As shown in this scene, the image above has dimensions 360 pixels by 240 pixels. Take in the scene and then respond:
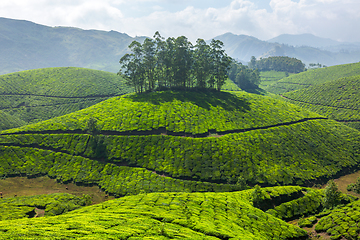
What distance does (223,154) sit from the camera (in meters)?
65.1

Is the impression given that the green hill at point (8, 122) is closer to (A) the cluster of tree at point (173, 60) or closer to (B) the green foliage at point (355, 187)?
(A) the cluster of tree at point (173, 60)

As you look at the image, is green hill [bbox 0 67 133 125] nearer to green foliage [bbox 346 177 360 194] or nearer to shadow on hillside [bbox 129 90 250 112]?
shadow on hillside [bbox 129 90 250 112]

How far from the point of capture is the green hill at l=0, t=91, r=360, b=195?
191 feet

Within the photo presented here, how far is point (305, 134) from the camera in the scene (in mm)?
79188

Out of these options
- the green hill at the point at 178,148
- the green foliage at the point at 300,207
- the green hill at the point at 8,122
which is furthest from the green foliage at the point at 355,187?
the green hill at the point at 8,122

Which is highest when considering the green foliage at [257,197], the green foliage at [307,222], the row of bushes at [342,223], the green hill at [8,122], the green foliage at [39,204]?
the green hill at [8,122]

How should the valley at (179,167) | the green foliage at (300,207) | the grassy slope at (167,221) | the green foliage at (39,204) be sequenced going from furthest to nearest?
the green foliage at (300,207) → the green foliage at (39,204) → the valley at (179,167) → the grassy slope at (167,221)

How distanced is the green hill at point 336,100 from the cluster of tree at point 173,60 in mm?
83833

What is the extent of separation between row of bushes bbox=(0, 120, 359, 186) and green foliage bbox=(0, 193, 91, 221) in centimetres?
1852

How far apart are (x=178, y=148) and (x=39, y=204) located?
43269 millimetres

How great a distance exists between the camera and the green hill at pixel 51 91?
11206cm

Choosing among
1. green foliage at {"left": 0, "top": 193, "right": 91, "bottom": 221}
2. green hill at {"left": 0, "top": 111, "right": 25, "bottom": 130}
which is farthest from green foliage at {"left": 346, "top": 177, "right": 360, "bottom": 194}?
green hill at {"left": 0, "top": 111, "right": 25, "bottom": 130}

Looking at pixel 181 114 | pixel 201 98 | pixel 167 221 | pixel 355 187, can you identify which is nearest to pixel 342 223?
pixel 355 187

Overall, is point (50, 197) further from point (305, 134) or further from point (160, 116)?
point (305, 134)
